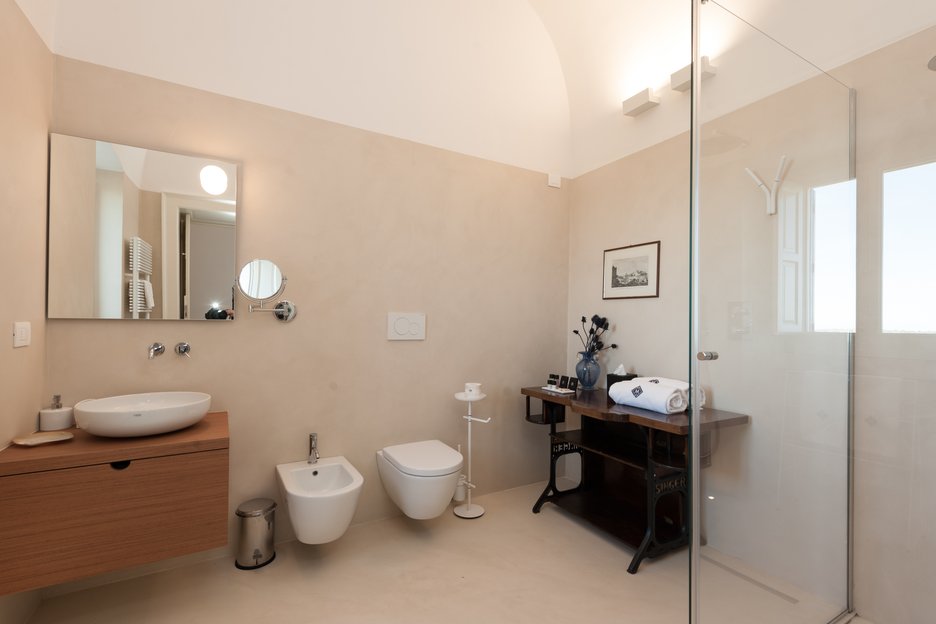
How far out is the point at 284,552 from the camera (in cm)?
222

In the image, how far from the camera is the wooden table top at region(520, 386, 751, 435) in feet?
5.21

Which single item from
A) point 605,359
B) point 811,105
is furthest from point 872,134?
point 605,359

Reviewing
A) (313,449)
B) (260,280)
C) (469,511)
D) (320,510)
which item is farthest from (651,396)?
(260,280)

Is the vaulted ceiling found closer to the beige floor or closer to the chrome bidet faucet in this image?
the chrome bidet faucet

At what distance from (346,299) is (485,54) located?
1860mm

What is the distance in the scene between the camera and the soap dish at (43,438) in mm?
1570

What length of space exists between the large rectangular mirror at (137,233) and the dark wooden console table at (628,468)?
76.4 inches

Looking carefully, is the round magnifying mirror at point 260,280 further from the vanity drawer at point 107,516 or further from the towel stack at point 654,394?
the towel stack at point 654,394

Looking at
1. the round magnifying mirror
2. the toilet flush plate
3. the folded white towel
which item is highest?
the round magnifying mirror

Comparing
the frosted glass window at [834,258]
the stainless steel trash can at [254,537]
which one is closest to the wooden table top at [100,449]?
the stainless steel trash can at [254,537]

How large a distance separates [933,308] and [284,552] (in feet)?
9.15

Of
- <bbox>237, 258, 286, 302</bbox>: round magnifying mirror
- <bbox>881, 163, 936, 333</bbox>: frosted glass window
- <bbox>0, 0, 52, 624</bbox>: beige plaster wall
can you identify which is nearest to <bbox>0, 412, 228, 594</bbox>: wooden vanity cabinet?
<bbox>0, 0, 52, 624</bbox>: beige plaster wall

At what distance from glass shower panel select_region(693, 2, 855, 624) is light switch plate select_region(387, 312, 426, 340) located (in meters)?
1.56

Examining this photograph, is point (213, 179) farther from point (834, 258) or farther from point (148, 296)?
point (834, 258)
